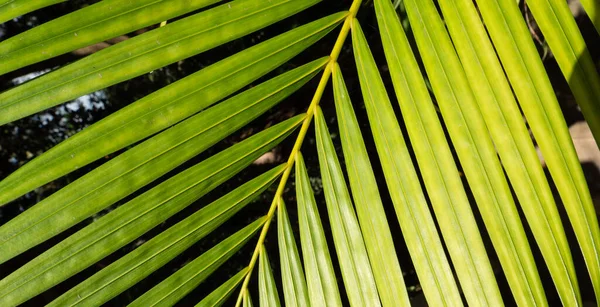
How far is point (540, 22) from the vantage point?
0.64 m

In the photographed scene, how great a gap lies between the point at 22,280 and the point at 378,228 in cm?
54

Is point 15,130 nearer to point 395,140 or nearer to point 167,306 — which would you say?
point 167,306

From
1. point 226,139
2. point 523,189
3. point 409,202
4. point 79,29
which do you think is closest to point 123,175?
point 79,29

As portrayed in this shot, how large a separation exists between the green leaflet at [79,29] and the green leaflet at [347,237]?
36cm

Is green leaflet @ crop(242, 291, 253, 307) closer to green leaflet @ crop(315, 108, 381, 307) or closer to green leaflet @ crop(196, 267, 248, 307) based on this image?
green leaflet @ crop(196, 267, 248, 307)

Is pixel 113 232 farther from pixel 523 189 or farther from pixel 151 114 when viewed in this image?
pixel 523 189

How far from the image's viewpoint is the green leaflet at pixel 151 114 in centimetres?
65

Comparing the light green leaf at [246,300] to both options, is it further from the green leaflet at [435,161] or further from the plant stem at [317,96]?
the green leaflet at [435,161]

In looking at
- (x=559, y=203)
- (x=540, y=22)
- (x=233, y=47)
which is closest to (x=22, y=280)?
(x=540, y=22)

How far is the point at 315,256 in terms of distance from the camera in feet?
2.70

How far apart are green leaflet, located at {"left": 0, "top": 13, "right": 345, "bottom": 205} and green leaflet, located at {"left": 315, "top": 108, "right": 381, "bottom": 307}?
0.59ft

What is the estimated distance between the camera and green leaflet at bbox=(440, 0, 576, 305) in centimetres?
63


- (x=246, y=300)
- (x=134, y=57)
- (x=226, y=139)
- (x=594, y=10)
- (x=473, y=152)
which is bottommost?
(x=246, y=300)

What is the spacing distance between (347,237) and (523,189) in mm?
283
